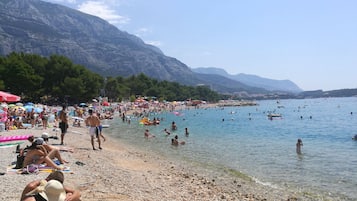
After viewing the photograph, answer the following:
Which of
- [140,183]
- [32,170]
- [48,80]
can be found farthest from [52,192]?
[48,80]

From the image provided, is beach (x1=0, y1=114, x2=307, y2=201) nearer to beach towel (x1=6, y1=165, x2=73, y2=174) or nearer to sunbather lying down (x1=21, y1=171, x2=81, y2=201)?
beach towel (x1=6, y1=165, x2=73, y2=174)

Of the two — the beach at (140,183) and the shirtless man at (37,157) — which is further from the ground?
the shirtless man at (37,157)

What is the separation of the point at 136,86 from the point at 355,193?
4575 inches

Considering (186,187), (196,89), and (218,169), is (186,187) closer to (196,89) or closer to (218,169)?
(218,169)

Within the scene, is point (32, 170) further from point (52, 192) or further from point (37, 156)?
point (52, 192)

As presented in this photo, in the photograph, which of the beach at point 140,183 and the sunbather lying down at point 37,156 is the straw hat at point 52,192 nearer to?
the beach at point 140,183

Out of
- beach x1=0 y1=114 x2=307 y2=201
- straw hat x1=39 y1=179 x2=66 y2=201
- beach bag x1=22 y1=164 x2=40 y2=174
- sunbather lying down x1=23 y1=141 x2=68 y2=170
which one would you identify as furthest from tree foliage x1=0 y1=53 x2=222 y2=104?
straw hat x1=39 y1=179 x2=66 y2=201

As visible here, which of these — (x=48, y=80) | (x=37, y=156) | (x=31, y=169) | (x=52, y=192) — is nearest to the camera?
(x=52, y=192)

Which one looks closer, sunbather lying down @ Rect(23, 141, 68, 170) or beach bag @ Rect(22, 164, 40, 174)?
beach bag @ Rect(22, 164, 40, 174)

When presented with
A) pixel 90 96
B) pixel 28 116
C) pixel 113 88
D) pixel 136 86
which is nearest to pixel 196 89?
pixel 136 86

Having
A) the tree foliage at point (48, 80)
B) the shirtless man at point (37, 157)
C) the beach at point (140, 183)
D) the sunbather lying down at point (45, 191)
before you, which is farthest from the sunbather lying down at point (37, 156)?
the tree foliage at point (48, 80)

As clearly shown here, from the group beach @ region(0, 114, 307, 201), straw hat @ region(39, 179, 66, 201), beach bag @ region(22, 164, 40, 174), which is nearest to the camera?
straw hat @ region(39, 179, 66, 201)

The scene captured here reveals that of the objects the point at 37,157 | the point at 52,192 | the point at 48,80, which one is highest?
the point at 48,80

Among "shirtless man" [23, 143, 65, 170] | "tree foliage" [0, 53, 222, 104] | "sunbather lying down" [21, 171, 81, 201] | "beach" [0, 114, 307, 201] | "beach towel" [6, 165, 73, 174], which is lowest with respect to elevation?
"beach" [0, 114, 307, 201]
